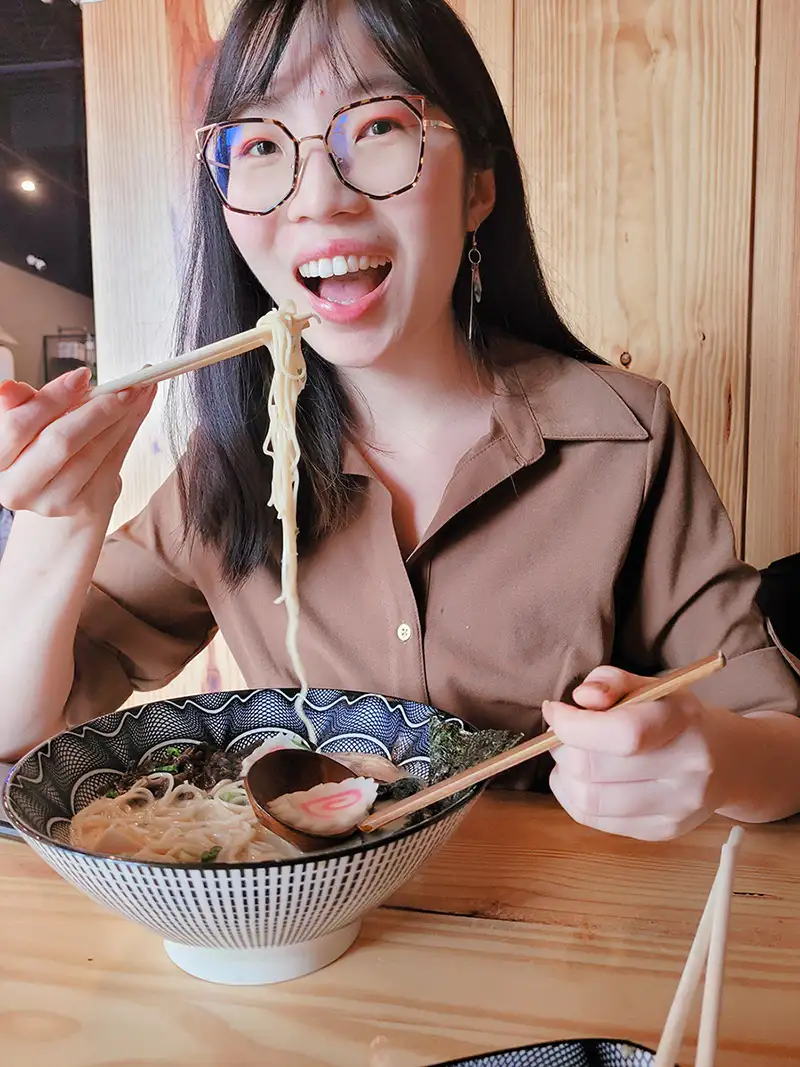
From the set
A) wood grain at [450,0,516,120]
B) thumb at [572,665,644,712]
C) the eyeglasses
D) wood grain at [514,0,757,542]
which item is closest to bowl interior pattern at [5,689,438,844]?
thumb at [572,665,644,712]

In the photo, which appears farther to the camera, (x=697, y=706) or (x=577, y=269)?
(x=577, y=269)

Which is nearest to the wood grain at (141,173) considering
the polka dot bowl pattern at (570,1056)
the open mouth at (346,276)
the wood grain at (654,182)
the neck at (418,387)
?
the wood grain at (654,182)

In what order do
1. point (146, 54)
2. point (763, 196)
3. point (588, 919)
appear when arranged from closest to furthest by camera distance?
1. point (588, 919)
2. point (763, 196)
3. point (146, 54)

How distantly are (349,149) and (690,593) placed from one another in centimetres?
73

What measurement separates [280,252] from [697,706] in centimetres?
75

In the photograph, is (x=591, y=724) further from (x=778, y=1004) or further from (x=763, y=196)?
(x=763, y=196)

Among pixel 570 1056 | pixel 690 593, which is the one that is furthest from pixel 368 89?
pixel 570 1056

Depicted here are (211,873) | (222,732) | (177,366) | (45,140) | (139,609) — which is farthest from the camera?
(45,140)

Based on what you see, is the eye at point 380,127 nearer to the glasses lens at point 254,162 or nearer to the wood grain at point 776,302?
the glasses lens at point 254,162

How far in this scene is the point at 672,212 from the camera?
1.79 metres

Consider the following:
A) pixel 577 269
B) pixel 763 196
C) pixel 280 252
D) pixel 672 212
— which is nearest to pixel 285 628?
pixel 280 252

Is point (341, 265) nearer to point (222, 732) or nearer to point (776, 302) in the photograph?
point (222, 732)

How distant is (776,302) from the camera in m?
1.79

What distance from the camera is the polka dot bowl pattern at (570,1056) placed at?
471mm
